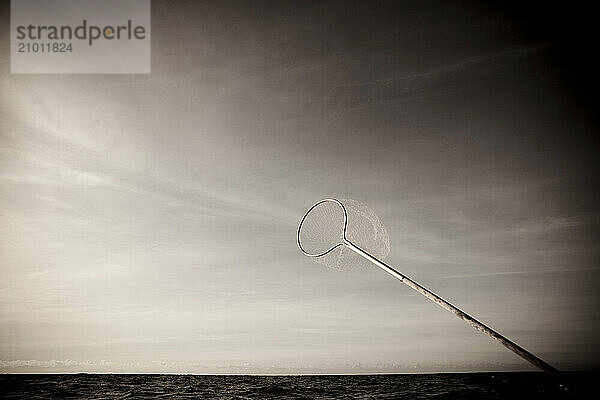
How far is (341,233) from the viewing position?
23.4ft

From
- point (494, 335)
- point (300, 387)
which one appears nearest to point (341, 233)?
point (494, 335)

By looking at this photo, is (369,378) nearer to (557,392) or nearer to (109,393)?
(557,392)

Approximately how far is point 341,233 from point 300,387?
15.7 feet

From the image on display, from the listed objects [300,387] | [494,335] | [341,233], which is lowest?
[300,387]

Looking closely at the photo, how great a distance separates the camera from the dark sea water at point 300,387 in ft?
31.6

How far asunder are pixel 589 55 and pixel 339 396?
8.82 metres

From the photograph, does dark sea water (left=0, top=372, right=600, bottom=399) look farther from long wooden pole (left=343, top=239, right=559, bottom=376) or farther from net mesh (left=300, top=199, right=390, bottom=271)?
long wooden pole (left=343, top=239, right=559, bottom=376)

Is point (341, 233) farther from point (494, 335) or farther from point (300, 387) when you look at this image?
point (300, 387)

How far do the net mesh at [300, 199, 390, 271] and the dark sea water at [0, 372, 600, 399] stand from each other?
11.2 ft

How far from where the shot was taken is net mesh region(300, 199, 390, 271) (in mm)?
6859

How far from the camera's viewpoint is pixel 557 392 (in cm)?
1027

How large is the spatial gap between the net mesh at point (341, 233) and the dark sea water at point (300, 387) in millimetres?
3411

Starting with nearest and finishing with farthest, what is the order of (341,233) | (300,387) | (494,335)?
(494,335)
(341,233)
(300,387)

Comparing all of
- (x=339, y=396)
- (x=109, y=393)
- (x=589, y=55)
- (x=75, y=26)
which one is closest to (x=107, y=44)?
(x=75, y=26)
